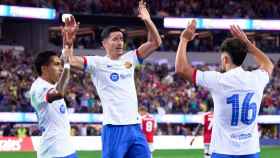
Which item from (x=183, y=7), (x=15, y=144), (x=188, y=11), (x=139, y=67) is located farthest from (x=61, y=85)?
(x=183, y=7)

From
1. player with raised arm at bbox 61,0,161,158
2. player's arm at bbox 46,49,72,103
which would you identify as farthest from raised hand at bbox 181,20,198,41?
player with raised arm at bbox 61,0,161,158

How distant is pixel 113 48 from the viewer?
340 inches

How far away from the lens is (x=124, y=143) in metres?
8.30

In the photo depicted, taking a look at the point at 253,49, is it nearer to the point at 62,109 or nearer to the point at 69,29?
the point at 69,29

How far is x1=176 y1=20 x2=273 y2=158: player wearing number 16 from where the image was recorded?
6.38m

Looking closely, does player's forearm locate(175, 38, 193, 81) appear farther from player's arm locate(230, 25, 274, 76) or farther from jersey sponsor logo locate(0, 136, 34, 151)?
jersey sponsor logo locate(0, 136, 34, 151)

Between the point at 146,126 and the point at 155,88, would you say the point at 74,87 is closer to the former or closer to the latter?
the point at 155,88

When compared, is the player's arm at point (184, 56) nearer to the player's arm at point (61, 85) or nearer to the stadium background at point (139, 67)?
the player's arm at point (61, 85)

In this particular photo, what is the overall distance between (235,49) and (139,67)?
29.4 meters

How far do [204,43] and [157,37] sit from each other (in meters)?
33.3

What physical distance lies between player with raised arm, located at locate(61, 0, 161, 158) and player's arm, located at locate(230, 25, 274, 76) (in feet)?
6.44

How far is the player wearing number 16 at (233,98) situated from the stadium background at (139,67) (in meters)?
16.1

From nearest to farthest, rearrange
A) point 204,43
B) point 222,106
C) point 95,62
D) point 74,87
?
point 222,106 → point 95,62 → point 74,87 → point 204,43

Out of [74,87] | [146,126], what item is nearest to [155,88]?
[74,87]
